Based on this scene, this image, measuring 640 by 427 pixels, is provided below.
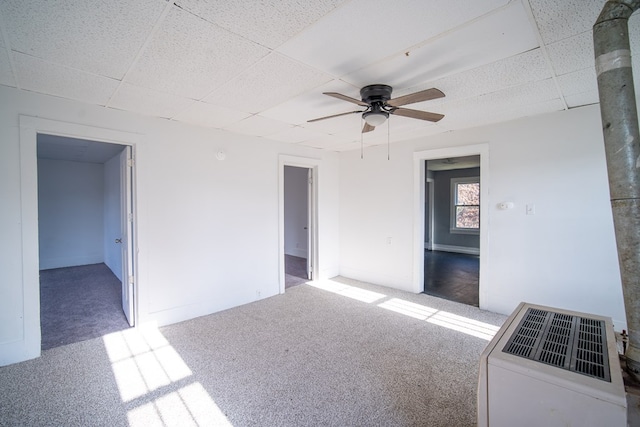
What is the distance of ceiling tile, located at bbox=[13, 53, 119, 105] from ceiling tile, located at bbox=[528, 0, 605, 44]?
2878mm

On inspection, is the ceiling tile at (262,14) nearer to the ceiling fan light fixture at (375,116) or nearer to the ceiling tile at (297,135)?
the ceiling fan light fixture at (375,116)

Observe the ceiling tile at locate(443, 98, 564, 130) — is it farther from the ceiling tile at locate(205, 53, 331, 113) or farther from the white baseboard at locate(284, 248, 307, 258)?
the white baseboard at locate(284, 248, 307, 258)

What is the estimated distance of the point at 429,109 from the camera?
2.92m

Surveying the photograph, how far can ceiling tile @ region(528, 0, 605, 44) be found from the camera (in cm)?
142

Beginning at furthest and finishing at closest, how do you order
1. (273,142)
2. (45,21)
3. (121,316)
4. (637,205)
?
1. (273,142)
2. (121,316)
3. (45,21)
4. (637,205)

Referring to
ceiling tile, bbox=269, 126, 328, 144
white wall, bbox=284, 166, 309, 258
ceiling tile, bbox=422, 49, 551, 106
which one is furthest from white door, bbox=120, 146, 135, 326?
A: white wall, bbox=284, 166, 309, 258

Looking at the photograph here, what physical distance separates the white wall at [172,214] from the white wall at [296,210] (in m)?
2.33

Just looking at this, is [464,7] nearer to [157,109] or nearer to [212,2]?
[212,2]

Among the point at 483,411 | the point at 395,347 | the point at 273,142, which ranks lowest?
the point at 395,347

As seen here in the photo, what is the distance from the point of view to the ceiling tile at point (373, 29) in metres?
1.43

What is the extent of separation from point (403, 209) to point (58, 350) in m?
4.36

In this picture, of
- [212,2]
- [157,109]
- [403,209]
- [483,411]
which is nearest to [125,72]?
[157,109]

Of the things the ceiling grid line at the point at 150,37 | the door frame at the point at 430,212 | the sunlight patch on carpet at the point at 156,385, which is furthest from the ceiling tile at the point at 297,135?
the door frame at the point at 430,212

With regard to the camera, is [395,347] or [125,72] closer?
[125,72]
